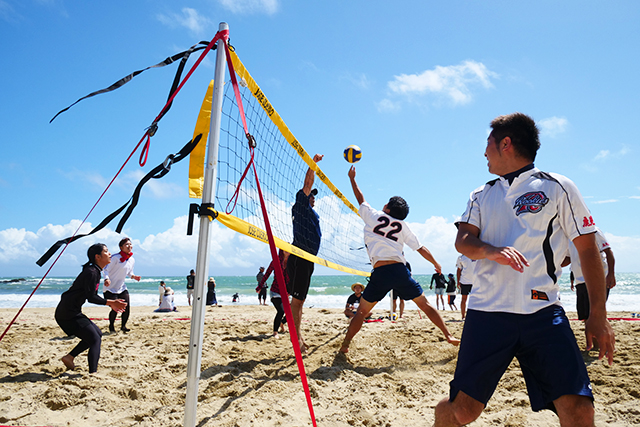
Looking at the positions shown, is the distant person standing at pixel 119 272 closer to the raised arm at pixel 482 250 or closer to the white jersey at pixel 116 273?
the white jersey at pixel 116 273

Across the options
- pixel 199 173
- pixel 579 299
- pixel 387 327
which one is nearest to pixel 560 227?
pixel 199 173

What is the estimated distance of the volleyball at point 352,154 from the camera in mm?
4738

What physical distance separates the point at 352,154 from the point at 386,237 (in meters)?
1.43

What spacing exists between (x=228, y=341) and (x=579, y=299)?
140 inches

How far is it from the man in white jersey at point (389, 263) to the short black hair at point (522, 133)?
211cm

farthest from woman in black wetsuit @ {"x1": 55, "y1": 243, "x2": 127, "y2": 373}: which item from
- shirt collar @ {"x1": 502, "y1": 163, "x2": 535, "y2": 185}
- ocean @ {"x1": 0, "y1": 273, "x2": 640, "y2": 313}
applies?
ocean @ {"x1": 0, "y1": 273, "x2": 640, "y2": 313}

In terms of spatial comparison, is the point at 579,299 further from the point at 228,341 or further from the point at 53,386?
the point at 53,386

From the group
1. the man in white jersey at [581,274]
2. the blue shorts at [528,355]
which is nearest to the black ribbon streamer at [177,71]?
the blue shorts at [528,355]

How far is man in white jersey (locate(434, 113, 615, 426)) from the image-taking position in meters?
1.42

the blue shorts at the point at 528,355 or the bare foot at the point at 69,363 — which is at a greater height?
the blue shorts at the point at 528,355

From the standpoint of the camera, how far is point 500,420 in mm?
2324

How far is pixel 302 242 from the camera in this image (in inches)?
149

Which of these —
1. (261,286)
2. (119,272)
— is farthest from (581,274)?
(119,272)

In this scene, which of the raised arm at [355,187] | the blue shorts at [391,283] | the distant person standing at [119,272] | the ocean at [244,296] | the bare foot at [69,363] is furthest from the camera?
the ocean at [244,296]
